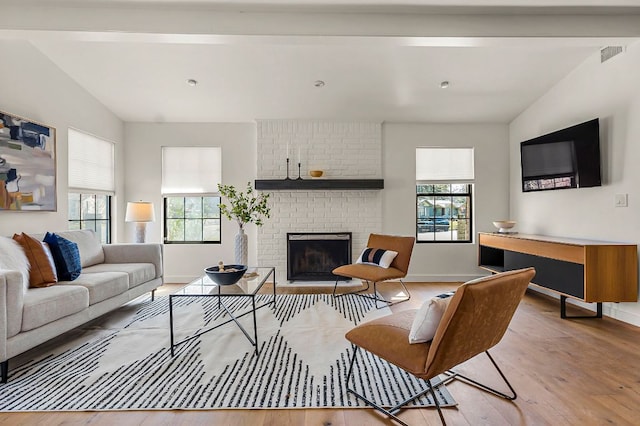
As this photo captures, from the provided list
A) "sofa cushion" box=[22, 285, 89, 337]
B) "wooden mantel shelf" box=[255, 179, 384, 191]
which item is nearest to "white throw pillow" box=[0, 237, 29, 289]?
"sofa cushion" box=[22, 285, 89, 337]

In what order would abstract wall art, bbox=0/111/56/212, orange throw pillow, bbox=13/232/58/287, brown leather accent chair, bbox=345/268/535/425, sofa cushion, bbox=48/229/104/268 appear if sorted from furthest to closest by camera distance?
sofa cushion, bbox=48/229/104/268 → abstract wall art, bbox=0/111/56/212 → orange throw pillow, bbox=13/232/58/287 → brown leather accent chair, bbox=345/268/535/425

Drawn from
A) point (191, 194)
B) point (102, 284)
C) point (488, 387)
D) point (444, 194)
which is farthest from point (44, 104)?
point (444, 194)

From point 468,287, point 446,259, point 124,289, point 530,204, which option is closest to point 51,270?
point 124,289

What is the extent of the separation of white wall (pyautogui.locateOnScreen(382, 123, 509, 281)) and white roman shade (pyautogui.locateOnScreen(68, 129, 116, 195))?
384 centimetres

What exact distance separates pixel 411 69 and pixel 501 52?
89cm

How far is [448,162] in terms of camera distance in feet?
16.3

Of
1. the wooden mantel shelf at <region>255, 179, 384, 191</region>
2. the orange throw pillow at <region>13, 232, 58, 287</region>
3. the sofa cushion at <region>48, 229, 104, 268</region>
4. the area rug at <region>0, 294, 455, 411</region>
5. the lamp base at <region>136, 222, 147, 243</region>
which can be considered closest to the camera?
the area rug at <region>0, 294, 455, 411</region>

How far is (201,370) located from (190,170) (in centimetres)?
340

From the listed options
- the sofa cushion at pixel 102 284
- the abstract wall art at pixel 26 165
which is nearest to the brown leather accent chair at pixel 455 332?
the sofa cushion at pixel 102 284

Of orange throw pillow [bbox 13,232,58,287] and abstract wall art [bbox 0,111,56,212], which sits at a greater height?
abstract wall art [bbox 0,111,56,212]

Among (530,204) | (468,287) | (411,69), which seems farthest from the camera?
(530,204)

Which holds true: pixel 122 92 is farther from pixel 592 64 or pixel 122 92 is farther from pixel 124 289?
pixel 592 64

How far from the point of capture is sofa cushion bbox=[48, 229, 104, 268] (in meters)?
3.45

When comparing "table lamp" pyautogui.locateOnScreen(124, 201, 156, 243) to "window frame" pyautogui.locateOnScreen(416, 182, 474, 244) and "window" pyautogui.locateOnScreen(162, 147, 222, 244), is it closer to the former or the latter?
"window" pyautogui.locateOnScreen(162, 147, 222, 244)
